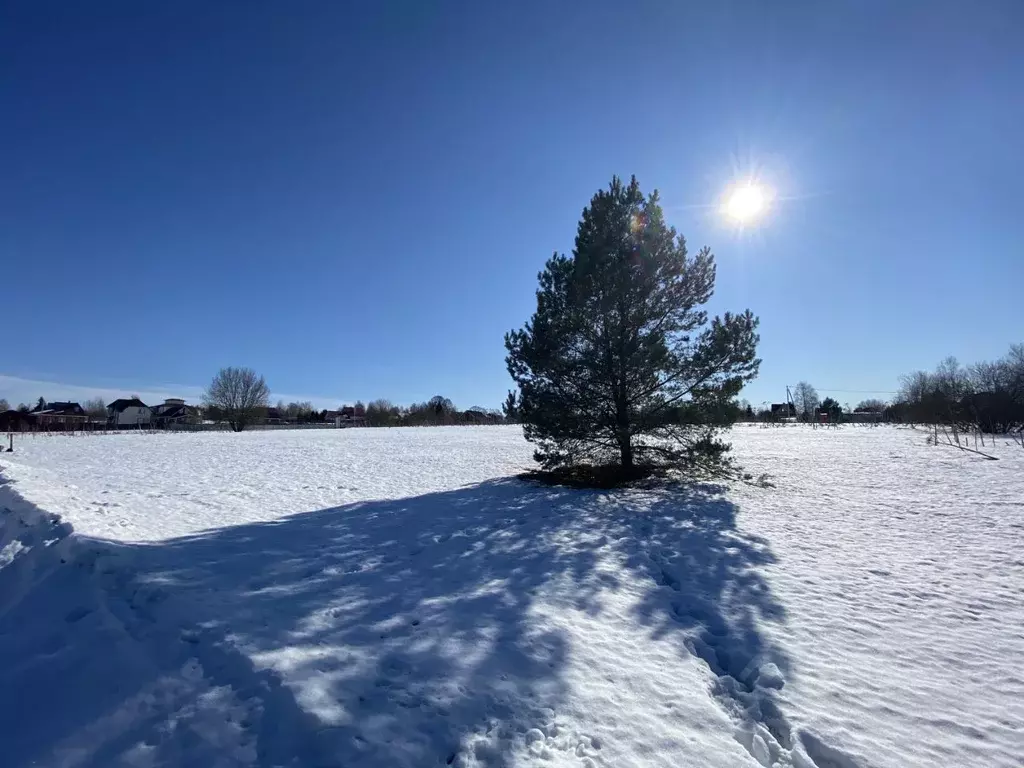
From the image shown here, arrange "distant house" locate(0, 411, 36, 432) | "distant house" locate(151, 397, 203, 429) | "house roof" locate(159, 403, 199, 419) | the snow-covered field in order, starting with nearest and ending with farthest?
the snow-covered field
"distant house" locate(0, 411, 36, 432)
"distant house" locate(151, 397, 203, 429)
"house roof" locate(159, 403, 199, 419)

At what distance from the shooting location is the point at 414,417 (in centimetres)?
8719

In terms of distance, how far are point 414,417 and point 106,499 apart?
3086 inches

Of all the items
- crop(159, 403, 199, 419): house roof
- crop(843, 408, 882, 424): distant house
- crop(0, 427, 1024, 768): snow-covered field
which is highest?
crop(159, 403, 199, 419): house roof

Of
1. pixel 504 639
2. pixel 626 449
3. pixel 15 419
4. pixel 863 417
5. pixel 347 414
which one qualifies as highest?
pixel 347 414

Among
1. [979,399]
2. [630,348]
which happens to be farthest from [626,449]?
[979,399]

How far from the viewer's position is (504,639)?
4016 mm

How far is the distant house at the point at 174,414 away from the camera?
249 ft

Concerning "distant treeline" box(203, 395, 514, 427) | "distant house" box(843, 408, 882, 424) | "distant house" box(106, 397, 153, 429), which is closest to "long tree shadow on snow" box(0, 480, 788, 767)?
"distant treeline" box(203, 395, 514, 427)

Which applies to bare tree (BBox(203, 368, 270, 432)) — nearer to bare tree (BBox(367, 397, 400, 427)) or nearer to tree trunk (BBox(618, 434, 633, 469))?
bare tree (BBox(367, 397, 400, 427))

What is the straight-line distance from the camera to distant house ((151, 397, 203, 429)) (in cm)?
7581

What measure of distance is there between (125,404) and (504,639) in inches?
4534

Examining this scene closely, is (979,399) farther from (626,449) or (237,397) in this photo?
(237,397)

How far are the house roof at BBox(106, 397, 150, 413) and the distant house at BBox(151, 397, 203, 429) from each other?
2.66 metres

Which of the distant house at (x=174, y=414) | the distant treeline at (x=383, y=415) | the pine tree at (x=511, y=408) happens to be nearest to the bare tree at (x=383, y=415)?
the distant treeline at (x=383, y=415)
